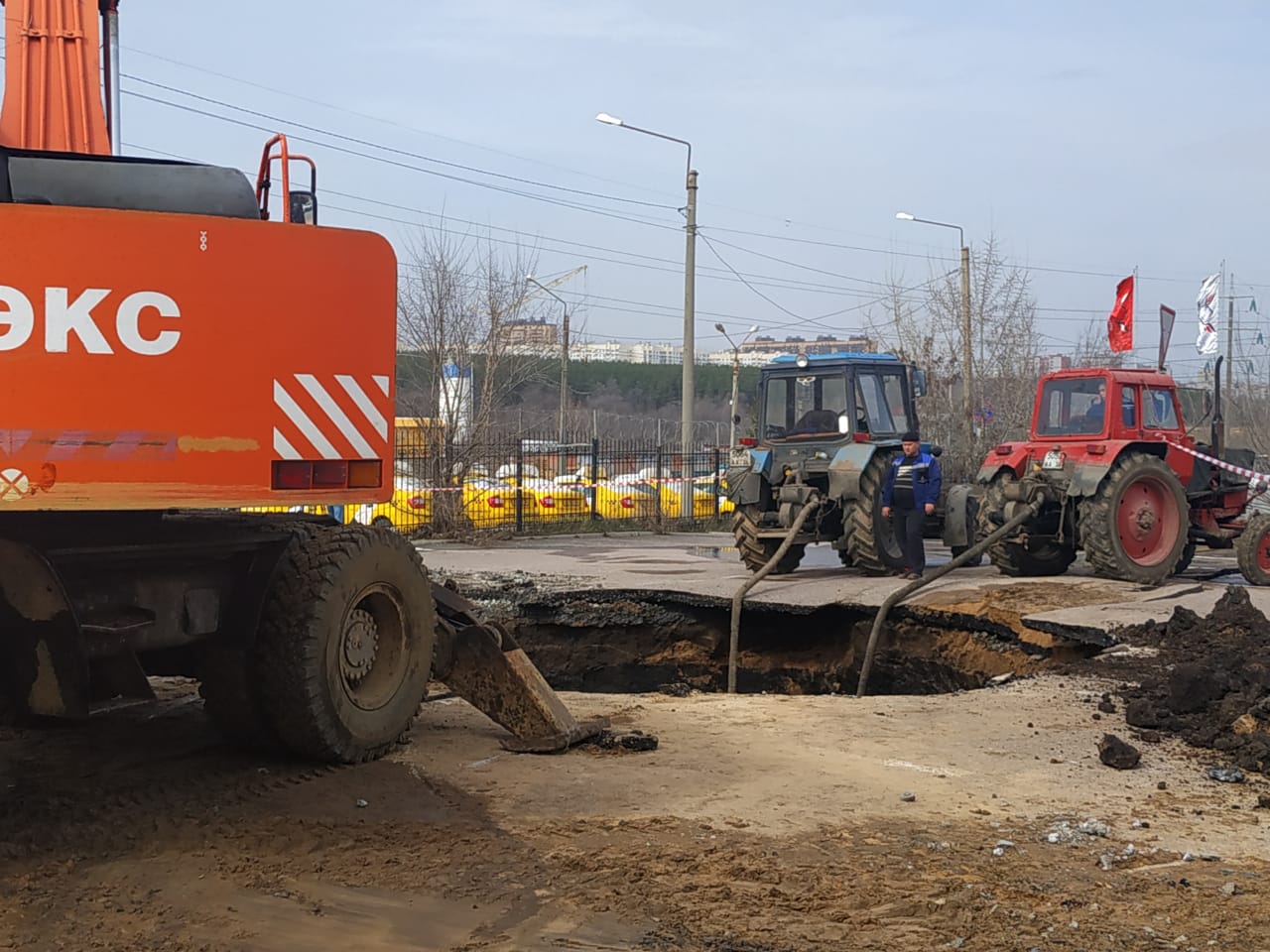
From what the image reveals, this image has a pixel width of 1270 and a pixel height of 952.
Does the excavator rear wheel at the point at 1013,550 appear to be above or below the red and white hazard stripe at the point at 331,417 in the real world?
below

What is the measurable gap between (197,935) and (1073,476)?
1137 cm

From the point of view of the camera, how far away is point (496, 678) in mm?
7164

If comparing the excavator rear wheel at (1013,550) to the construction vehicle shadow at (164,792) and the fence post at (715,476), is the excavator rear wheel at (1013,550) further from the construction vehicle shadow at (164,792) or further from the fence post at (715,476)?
the fence post at (715,476)

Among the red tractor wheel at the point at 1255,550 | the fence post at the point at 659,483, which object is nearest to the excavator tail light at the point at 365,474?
the red tractor wheel at the point at 1255,550

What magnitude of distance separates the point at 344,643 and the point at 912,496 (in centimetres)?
905

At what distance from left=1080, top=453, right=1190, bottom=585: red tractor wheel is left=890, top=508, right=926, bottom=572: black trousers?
5.42ft

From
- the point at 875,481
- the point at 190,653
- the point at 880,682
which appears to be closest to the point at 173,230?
the point at 190,653

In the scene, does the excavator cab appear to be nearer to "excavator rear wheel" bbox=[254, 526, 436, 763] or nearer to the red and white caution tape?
"excavator rear wheel" bbox=[254, 526, 436, 763]

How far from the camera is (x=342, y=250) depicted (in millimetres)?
5508

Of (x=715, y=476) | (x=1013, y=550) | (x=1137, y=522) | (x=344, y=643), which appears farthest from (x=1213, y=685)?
(x=715, y=476)

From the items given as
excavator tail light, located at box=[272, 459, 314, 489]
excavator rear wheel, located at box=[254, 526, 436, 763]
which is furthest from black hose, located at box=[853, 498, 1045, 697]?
excavator tail light, located at box=[272, 459, 314, 489]

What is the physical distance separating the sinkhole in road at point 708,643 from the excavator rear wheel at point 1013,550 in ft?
7.96

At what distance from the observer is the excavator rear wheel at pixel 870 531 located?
47.1 ft

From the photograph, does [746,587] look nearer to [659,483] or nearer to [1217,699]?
[1217,699]
